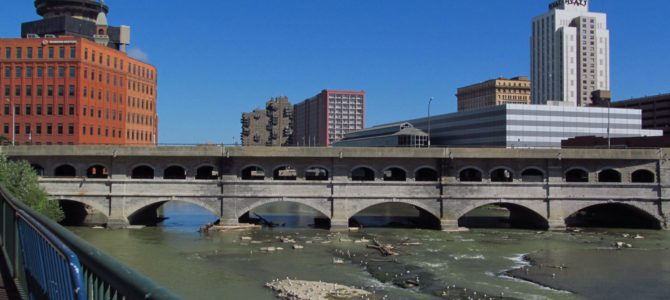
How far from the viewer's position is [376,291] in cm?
3222

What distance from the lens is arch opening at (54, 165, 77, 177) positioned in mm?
62344

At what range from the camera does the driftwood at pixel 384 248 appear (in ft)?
145

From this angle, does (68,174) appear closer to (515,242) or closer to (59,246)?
(515,242)

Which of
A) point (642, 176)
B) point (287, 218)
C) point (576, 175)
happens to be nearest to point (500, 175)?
point (576, 175)

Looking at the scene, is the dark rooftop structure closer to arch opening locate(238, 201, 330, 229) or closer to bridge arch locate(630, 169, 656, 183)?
arch opening locate(238, 201, 330, 229)

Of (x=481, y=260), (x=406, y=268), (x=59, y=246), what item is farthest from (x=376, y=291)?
(x=59, y=246)

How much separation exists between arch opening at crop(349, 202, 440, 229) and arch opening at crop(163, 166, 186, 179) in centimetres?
1860

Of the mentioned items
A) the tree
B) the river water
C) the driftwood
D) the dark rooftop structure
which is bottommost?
the river water

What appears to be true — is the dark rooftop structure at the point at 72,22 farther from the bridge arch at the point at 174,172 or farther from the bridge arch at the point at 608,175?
the bridge arch at the point at 608,175

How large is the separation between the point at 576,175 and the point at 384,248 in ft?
99.5

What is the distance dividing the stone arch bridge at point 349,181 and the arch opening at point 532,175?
218 mm

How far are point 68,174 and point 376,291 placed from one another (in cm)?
4373

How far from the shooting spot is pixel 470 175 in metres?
65.7

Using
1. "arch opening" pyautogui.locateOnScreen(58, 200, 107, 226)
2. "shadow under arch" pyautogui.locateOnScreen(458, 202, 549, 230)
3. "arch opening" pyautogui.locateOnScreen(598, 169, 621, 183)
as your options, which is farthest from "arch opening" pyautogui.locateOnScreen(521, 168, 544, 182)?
"arch opening" pyautogui.locateOnScreen(58, 200, 107, 226)
